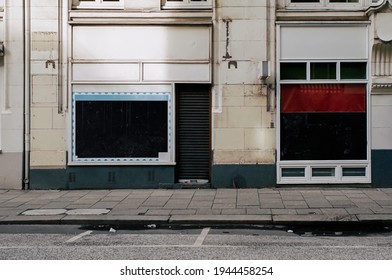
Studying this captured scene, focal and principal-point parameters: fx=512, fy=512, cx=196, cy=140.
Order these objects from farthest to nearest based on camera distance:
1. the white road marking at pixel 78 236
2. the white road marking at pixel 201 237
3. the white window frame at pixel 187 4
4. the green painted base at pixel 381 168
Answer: the white window frame at pixel 187 4 < the green painted base at pixel 381 168 < the white road marking at pixel 78 236 < the white road marking at pixel 201 237

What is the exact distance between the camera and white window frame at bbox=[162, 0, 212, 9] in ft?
46.2

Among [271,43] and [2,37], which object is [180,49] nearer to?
[271,43]

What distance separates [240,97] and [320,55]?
2.46 m

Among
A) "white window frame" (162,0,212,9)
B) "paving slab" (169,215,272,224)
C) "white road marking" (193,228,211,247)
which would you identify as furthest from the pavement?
"white window frame" (162,0,212,9)

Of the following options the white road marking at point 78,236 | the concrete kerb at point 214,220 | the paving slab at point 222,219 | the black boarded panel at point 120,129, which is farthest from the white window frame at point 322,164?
the white road marking at point 78,236

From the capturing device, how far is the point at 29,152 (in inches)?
→ 552

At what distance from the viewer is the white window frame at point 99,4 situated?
46.4ft

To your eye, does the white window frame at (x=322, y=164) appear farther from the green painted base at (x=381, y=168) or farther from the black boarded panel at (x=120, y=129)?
the black boarded panel at (x=120, y=129)

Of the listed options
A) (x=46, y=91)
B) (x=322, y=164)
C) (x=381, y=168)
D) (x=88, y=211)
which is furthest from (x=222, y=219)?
(x=46, y=91)

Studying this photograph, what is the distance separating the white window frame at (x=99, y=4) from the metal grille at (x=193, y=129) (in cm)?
284

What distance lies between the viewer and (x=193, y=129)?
14273mm

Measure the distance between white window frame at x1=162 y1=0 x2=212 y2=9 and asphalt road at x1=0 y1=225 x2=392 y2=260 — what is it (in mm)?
6997

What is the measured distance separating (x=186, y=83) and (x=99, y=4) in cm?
326

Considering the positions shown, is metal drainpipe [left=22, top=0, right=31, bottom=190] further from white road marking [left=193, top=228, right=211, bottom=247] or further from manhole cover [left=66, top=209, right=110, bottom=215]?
white road marking [left=193, top=228, right=211, bottom=247]
